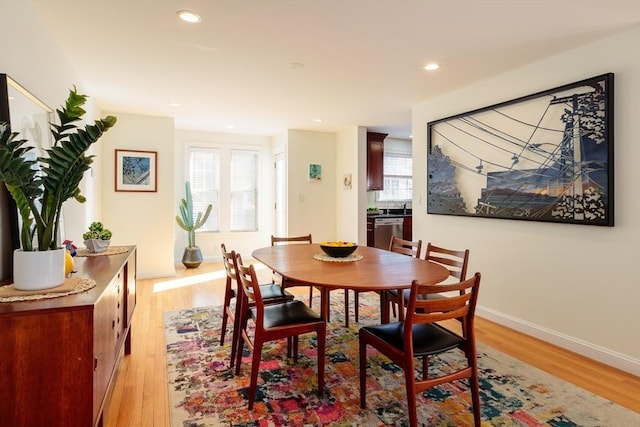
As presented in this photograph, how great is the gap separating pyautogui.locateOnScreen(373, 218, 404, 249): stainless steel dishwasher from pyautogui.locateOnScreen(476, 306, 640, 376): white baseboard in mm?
2596

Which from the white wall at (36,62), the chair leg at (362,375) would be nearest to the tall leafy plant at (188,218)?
the white wall at (36,62)

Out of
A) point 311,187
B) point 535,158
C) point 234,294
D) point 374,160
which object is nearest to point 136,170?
point 311,187

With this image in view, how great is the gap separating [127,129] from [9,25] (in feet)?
10.8

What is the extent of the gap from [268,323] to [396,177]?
5.50m

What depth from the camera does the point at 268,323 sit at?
6.82 ft

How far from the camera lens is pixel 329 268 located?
7.33 ft

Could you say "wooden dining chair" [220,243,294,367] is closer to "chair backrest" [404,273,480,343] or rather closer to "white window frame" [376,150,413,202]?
"chair backrest" [404,273,480,343]

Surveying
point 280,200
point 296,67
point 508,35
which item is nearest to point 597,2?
point 508,35

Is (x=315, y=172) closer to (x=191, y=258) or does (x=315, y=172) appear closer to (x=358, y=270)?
(x=191, y=258)

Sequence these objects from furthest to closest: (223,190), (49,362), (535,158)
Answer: (223,190)
(535,158)
(49,362)

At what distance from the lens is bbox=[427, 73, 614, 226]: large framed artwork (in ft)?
8.63

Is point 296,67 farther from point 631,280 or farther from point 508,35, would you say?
point 631,280

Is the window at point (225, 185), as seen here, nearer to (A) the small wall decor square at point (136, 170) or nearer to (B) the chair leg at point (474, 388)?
(A) the small wall decor square at point (136, 170)

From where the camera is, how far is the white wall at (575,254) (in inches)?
98.2
